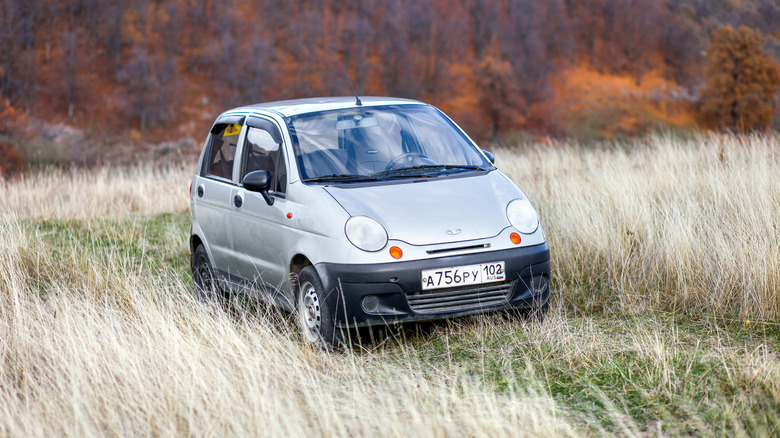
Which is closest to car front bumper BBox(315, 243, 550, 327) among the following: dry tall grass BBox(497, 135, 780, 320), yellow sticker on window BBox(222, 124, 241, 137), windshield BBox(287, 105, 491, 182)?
windshield BBox(287, 105, 491, 182)

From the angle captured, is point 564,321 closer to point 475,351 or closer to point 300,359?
point 475,351

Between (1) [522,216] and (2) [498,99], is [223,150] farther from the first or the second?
(2) [498,99]

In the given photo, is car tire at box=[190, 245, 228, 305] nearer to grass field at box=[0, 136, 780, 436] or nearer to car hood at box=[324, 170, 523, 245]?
grass field at box=[0, 136, 780, 436]

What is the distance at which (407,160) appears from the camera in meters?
6.21

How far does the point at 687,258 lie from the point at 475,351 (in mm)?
2251

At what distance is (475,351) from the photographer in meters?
5.30

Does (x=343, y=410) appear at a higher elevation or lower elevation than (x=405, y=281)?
lower

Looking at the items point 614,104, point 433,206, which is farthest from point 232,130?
point 614,104

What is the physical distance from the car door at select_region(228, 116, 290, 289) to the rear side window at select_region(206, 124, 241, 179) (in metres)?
0.19

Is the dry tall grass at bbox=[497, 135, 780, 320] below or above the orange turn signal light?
below

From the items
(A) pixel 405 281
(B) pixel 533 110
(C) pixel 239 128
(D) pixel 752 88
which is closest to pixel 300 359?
(A) pixel 405 281

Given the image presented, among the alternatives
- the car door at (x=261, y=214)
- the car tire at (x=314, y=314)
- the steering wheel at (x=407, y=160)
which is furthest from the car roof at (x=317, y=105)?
the car tire at (x=314, y=314)

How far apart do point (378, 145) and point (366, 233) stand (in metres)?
1.17

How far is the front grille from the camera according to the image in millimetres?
5312
